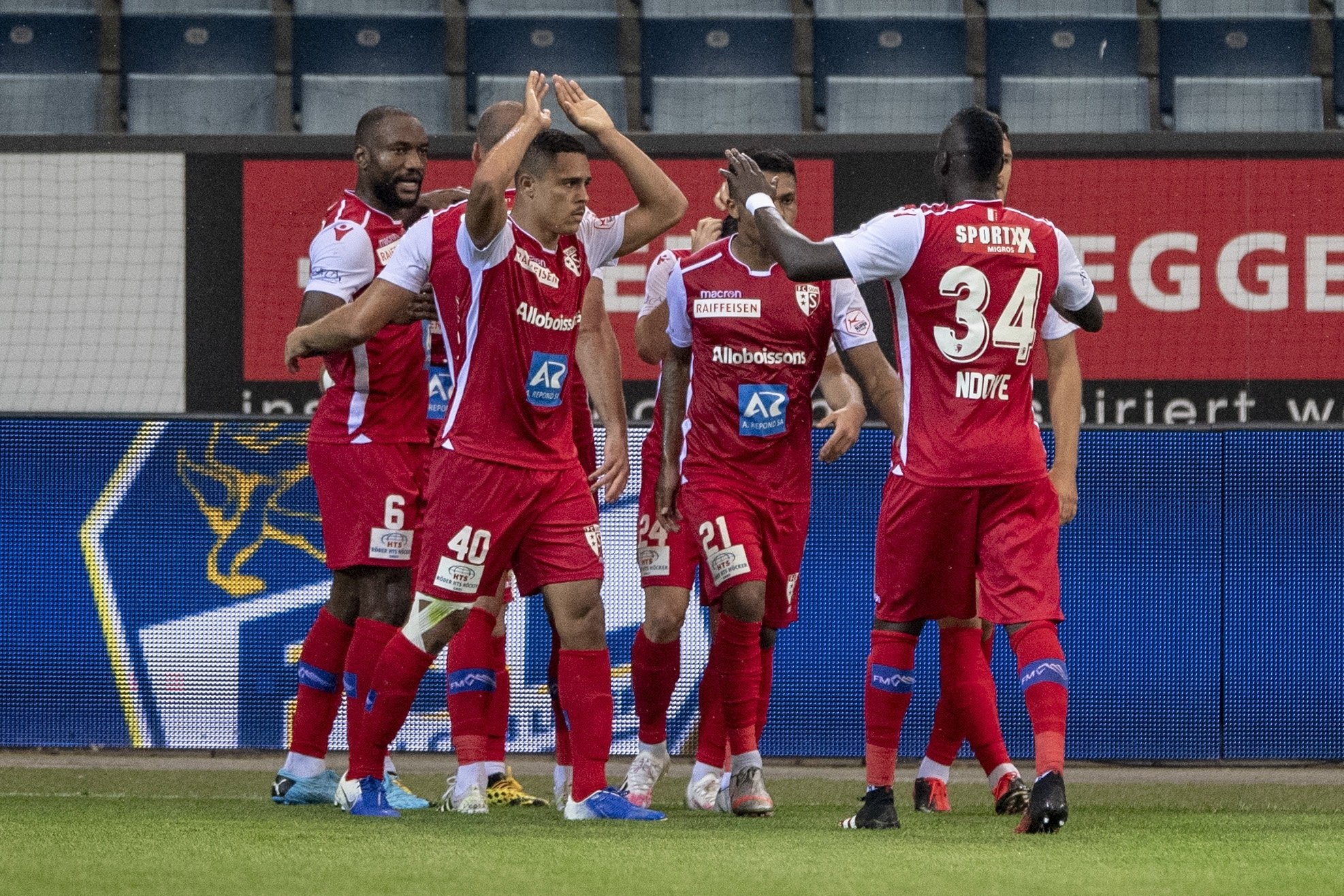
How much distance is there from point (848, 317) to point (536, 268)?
3.93ft

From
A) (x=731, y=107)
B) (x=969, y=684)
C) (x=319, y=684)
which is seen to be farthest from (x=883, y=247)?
(x=731, y=107)

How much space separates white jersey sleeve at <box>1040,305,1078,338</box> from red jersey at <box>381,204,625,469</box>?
4.68 feet

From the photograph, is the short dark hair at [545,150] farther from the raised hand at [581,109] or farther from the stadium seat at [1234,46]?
the stadium seat at [1234,46]

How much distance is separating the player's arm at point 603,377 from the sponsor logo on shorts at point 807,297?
1.97 feet

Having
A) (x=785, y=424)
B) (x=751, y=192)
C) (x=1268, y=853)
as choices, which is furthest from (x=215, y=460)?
(x=1268, y=853)

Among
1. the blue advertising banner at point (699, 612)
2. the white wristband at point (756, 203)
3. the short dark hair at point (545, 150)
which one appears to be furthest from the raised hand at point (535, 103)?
the blue advertising banner at point (699, 612)

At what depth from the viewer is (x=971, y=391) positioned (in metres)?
4.92

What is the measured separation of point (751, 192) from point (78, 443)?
3711 millimetres

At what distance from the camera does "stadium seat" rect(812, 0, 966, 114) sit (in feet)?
37.5

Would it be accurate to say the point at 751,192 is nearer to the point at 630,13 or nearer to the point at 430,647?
the point at 430,647

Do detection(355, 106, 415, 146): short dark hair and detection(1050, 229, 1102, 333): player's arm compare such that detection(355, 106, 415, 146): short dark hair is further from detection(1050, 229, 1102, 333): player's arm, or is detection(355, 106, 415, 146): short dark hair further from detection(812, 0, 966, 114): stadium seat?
detection(812, 0, 966, 114): stadium seat

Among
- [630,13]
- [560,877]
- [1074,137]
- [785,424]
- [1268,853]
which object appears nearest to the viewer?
[560,877]

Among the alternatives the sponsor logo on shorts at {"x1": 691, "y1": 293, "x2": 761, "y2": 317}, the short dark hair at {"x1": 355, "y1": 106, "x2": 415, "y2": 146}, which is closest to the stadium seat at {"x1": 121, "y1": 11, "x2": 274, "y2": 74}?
the short dark hair at {"x1": 355, "y1": 106, "x2": 415, "y2": 146}

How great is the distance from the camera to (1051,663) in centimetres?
485
